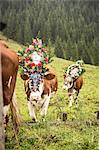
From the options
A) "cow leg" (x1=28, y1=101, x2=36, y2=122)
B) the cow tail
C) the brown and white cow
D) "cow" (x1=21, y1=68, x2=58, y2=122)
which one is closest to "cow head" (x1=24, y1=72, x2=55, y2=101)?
"cow" (x1=21, y1=68, x2=58, y2=122)

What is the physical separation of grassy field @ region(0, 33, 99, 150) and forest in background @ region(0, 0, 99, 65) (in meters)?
0.12

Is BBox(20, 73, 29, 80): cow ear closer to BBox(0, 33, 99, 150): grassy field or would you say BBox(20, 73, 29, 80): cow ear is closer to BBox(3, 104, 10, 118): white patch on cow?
BBox(0, 33, 99, 150): grassy field

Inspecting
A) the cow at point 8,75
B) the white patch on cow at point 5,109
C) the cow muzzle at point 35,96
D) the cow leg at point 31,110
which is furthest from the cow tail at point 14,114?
the cow leg at point 31,110

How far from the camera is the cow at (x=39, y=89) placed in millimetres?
3674

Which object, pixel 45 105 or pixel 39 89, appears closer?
pixel 39 89

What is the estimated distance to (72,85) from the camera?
425cm

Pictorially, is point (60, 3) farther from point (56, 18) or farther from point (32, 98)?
point (32, 98)

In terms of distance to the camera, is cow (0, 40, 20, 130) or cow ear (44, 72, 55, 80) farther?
cow ear (44, 72, 55, 80)

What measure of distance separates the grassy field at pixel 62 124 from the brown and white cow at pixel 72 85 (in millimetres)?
44

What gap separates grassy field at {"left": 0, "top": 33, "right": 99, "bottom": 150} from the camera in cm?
321

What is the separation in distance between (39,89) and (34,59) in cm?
27

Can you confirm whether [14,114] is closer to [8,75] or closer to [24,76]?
[8,75]

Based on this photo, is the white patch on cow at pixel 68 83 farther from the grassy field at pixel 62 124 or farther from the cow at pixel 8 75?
the cow at pixel 8 75

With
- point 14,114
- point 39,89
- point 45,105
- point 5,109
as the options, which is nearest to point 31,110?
point 45,105
